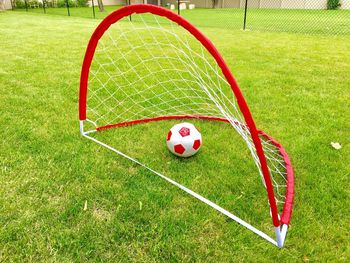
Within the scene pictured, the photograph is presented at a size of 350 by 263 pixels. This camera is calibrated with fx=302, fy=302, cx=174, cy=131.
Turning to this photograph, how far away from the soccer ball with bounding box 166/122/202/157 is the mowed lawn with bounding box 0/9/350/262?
0.11m

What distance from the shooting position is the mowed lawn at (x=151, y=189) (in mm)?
1875

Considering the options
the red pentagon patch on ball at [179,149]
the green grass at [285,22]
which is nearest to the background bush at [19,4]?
the green grass at [285,22]

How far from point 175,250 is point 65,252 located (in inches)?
26.4

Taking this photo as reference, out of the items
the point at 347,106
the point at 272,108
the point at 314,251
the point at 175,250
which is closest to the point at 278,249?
the point at 314,251

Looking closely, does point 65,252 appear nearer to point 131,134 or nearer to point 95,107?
point 131,134

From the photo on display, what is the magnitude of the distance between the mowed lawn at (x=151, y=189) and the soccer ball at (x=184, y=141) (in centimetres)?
11

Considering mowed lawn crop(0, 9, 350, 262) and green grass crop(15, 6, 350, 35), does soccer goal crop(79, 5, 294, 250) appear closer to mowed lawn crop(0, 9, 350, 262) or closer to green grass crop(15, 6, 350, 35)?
mowed lawn crop(0, 9, 350, 262)

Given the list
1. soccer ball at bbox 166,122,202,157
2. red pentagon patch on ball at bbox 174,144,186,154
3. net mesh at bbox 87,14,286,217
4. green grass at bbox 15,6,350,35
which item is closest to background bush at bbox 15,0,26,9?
green grass at bbox 15,6,350,35

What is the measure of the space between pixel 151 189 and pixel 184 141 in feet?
1.81

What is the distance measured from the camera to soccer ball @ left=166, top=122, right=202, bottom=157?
2.70 meters

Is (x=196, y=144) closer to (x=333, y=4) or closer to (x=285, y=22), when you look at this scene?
(x=285, y=22)

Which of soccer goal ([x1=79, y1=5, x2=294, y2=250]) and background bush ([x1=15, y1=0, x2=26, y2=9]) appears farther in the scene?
background bush ([x1=15, y1=0, x2=26, y2=9])

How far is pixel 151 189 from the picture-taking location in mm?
2387

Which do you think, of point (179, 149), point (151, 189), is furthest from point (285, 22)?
point (151, 189)
